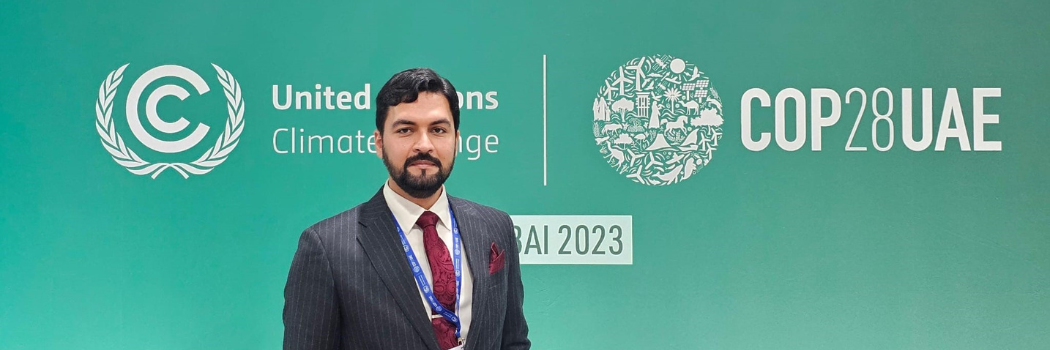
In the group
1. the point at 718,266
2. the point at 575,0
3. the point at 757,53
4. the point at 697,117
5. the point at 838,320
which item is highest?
the point at 575,0

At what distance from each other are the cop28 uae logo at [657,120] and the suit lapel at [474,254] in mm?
1132

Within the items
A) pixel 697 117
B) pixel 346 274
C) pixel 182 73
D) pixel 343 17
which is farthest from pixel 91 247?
pixel 697 117

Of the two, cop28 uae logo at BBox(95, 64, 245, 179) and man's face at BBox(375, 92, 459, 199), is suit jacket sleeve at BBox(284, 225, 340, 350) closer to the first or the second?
man's face at BBox(375, 92, 459, 199)

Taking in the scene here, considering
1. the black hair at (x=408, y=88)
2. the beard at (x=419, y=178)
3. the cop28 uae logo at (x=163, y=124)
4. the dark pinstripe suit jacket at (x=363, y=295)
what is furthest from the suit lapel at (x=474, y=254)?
the cop28 uae logo at (x=163, y=124)

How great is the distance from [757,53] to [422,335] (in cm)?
177

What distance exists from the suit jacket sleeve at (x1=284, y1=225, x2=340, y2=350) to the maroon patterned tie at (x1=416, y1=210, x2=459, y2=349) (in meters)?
0.20

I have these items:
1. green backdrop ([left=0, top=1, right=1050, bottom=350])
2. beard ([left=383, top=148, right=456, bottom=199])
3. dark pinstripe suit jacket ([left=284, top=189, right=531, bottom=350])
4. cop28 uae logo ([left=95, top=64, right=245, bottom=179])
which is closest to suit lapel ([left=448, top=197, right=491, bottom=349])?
dark pinstripe suit jacket ([left=284, top=189, right=531, bottom=350])

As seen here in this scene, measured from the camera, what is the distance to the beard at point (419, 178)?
5.39 ft

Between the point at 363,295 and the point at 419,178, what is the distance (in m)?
0.25

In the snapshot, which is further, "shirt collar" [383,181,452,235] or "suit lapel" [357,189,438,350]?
"shirt collar" [383,181,452,235]

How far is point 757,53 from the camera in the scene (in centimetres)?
286

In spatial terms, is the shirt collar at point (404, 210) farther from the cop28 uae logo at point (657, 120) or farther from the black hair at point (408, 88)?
the cop28 uae logo at point (657, 120)

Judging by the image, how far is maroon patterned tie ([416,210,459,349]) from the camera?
1.62 metres

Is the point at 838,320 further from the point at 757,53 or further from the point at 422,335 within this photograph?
the point at 422,335
